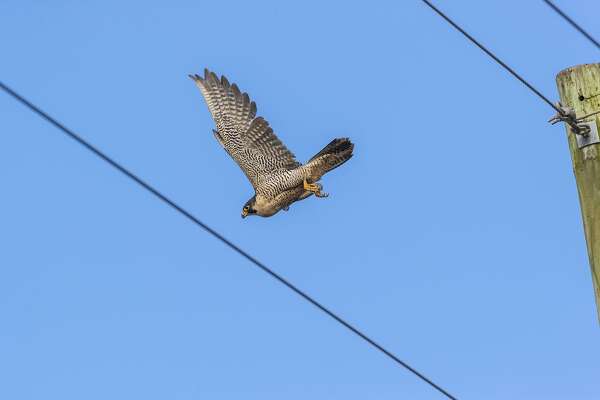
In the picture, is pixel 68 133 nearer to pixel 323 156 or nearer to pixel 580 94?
pixel 580 94

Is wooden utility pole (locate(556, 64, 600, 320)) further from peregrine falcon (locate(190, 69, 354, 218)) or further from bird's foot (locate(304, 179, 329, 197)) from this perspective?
bird's foot (locate(304, 179, 329, 197))

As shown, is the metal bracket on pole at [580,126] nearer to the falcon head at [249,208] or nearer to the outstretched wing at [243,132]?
the outstretched wing at [243,132]

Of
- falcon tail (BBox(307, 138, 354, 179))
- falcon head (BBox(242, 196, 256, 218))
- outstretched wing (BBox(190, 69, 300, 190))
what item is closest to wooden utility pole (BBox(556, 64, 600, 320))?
falcon tail (BBox(307, 138, 354, 179))

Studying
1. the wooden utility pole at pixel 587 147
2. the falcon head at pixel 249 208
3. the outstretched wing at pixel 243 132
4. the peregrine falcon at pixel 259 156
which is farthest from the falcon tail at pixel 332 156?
the wooden utility pole at pixel 587 147

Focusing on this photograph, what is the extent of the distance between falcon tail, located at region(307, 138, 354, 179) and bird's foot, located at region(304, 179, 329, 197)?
13 centimetres

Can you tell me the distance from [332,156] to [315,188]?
489mm

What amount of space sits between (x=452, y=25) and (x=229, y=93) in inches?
384

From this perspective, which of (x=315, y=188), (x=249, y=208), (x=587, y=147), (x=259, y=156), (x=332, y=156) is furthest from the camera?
(x=249, y=208)

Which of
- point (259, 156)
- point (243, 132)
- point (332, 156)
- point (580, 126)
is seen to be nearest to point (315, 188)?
point (332, 156)

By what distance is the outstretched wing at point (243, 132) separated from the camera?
48.0 feet

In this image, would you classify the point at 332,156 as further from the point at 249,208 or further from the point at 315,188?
the point at 249,208

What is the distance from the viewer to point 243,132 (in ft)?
49.0

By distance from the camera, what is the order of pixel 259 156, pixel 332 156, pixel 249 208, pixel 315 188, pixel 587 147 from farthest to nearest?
pixel 249 208 < pixel 259 156 < pixel 315 188 < pixel 332 156 < pixel 587 147

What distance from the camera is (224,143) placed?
1509 centimetres
